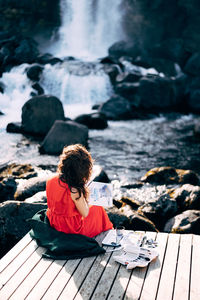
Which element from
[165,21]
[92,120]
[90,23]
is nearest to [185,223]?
[92,120]

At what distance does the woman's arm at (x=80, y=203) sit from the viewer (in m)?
3.94

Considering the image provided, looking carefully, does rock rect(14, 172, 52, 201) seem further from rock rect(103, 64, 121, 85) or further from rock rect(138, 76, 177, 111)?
rock rect(103, 64, 121, 85)

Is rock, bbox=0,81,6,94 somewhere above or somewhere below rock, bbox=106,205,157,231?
below

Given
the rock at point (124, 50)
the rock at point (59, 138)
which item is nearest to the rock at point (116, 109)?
the rock at point (59, 138)

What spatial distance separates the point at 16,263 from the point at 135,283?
140cm

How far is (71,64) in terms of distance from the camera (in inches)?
1005

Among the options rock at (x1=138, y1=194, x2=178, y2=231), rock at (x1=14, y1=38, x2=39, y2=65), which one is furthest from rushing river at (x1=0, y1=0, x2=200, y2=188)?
rock at (x1=138, y1=194, x2=178, y2=231)

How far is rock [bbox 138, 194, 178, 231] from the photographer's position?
7.32 m

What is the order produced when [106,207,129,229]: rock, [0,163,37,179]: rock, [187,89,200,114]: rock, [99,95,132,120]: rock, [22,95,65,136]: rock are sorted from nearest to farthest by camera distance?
[106,207,129,229]: rock < [0,163,37,179]: rock < [22,95,65,136]: rock < [99,95,132,120]: rock < [187,89,200,114]: rock

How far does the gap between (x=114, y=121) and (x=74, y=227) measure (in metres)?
13.7

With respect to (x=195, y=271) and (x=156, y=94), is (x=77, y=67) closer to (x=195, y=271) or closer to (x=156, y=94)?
(x=156, y=94)

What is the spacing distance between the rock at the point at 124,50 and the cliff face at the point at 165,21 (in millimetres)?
6304

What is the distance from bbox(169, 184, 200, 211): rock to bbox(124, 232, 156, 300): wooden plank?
416 centimetres

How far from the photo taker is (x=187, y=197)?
7973 millimetres
